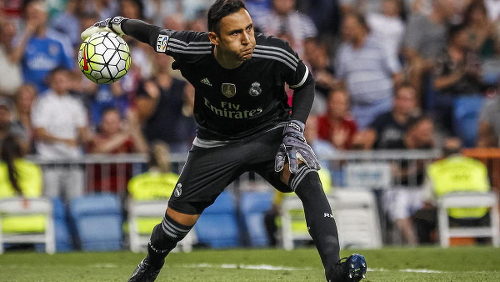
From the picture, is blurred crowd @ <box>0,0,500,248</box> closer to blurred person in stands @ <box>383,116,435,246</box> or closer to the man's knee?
blurred person in stands @ <box>383,116,435,246</box>

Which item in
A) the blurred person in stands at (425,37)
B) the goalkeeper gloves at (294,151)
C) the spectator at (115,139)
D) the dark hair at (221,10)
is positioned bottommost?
the goalkeeper gloves at (294,151)

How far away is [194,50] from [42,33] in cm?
859

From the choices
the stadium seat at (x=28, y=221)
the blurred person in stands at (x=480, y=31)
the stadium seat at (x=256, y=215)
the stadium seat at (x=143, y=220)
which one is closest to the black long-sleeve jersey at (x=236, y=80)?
the stadium seat at (x=143, y=220)

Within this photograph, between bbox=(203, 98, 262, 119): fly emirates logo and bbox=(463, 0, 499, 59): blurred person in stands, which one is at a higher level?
bbox=(463, 0, 499, 59): blurred person in stands

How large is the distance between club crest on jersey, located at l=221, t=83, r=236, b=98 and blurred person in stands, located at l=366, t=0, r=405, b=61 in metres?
9.22

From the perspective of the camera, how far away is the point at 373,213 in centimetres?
1391

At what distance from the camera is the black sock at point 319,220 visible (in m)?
6.97

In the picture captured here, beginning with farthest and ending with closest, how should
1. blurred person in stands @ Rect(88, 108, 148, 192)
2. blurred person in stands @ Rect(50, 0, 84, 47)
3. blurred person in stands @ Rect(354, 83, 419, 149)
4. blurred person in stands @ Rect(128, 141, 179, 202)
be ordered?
1. blurred person in stands @ Rect(50, 0, 84, 47)
2. blurred person in stands @ Rect(354, 83, 419, 149)
3. blurred person in stands @ Rect(88, 108, 148, 192)
4. blurred person in stands @ Rect(128, 141, 179, 202)

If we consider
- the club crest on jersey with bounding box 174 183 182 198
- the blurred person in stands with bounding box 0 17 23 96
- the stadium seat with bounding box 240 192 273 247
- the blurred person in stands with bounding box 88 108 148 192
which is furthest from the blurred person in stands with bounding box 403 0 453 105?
the club crest on jersey with bounding box 174 183 182 198

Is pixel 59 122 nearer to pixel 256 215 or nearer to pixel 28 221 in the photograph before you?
pixel 28 221

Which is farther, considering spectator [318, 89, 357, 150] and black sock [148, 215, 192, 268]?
spectator [318, 89, 357, 150]

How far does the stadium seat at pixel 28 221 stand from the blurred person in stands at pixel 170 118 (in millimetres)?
2328

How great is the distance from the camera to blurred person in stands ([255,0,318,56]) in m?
16.0

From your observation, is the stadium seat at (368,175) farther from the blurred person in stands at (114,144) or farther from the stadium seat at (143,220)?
the blurred person in stands at (114,144)
